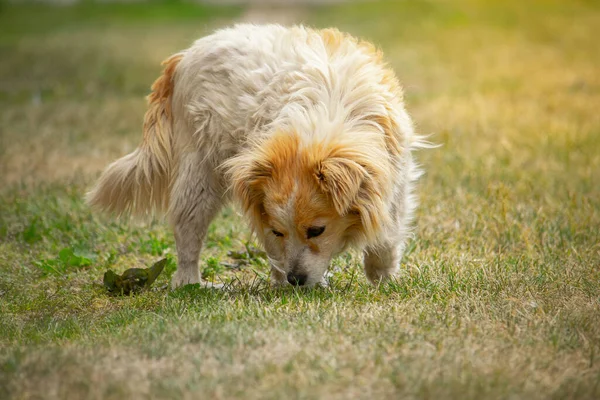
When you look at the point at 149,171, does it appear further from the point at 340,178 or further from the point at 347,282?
the point at 340,178

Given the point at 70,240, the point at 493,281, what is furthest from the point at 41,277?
the point at 493,281

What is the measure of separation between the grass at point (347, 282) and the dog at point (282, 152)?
33 cm

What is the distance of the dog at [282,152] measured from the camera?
4805 mm

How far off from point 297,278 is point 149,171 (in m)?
1.47

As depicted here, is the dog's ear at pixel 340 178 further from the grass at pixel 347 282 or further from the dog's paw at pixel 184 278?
the dog's paw at pixel 184 278

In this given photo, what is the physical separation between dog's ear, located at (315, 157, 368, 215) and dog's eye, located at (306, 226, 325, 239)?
8.6 inches

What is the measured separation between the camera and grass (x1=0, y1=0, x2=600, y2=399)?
146 inches

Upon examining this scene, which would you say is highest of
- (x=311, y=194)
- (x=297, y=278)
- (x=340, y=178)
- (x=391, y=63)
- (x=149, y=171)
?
(x=340, y=178)

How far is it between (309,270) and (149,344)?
1.21 m

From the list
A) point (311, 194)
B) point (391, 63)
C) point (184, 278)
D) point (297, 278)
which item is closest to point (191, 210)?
point (184, 278)

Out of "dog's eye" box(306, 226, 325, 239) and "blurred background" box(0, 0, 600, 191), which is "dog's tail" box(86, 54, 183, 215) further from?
"blurred background" box(0, 0, 600, 191)

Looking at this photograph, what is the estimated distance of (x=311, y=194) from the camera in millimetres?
4793

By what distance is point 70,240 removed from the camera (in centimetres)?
666

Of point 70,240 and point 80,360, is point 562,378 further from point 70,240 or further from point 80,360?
point 70,240
